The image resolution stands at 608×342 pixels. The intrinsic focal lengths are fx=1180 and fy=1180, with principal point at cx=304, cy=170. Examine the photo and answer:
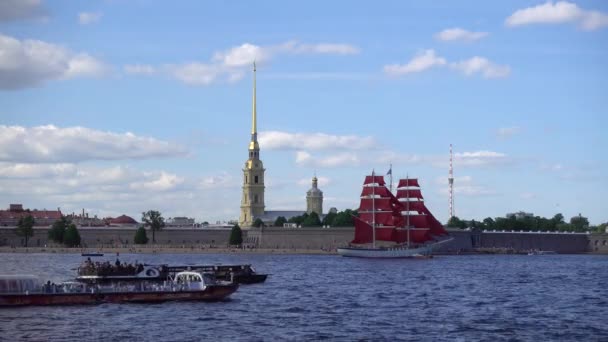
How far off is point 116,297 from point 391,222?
93690 millimetres

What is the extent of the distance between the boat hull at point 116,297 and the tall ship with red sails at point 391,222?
287 ft

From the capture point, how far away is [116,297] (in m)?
62.1

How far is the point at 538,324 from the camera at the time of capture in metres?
54.2

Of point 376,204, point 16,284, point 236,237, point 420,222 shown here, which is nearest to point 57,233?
point 236,237

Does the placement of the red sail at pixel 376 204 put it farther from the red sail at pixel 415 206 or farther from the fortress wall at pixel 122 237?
the fortress wall at pixel 122 237

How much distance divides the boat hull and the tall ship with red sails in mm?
87608

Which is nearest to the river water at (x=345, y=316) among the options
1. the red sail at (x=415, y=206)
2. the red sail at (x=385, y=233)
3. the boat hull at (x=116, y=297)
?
the boat hull at (x=116, y=297)

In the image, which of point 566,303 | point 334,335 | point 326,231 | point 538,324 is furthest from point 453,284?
point 326,231

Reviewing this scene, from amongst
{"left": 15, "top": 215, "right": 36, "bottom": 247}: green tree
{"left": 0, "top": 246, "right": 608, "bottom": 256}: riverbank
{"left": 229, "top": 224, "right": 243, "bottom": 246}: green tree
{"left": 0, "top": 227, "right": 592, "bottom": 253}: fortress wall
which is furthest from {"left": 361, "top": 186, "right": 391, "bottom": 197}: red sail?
{"left": 15, "top": 215, "right": 36, "bottom": 247}: green tree

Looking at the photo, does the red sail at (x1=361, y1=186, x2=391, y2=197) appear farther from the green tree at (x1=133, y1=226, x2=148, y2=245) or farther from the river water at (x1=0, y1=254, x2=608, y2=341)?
the river water at (x1=0, y1=254, x2=608, y2=341)

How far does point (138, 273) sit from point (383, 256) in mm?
77839

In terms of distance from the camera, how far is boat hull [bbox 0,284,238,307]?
59.0 meters

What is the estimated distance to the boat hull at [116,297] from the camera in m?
59.0

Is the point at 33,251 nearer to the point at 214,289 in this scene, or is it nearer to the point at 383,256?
the point at 383,256
